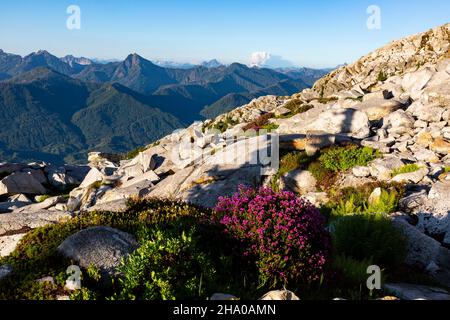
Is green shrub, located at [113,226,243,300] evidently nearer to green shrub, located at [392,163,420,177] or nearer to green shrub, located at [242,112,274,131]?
green shrub, located at [392,163,420,177]

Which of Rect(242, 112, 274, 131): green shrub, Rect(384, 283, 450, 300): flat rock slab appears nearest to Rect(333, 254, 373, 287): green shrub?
Rect(384, 283, 450, 300): flat rock slab

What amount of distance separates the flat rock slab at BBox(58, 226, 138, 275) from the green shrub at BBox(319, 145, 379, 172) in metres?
10.3

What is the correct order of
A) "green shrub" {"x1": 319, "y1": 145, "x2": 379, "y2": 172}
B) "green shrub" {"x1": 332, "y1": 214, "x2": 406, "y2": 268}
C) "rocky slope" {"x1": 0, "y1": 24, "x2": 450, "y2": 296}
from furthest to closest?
"green shrub" {"x1": 319, "y1": 145, "x2": 379, "y2": 172} < "rocky slope" {"x1": 0, "y1": 24, "x2": 450, "y2": 296} < "green shrub" {"x1": 332, "y1": 214, "x2": 406, "y2": 268}

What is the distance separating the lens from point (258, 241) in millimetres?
7207

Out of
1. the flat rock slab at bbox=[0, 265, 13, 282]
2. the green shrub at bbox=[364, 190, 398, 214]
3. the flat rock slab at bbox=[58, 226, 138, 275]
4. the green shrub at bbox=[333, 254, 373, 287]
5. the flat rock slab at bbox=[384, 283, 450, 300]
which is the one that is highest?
the flat rock slab at bbox=[58, 226, 138, 275]

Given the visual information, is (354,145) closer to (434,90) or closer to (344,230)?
(344,230)

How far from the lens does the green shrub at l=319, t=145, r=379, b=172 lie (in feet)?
51.8

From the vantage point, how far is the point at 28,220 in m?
10.7

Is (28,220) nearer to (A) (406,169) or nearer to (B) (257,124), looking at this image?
(A) (406,169)

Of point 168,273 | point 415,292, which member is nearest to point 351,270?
point 415,292

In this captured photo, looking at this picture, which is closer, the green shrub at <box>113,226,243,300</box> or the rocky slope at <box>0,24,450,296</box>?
the green shrub at <box>113,226,243,300</box>

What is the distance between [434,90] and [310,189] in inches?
592

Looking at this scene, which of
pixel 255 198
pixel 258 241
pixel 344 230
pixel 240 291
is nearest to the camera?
pixel 240 291
